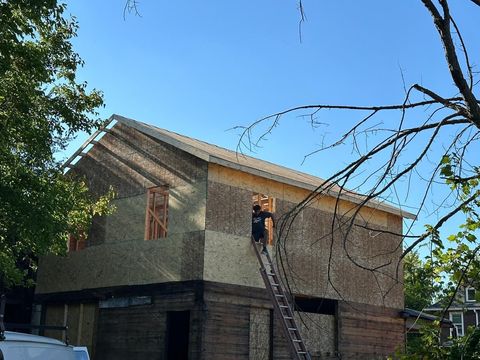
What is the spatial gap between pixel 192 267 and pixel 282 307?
7.91 feet

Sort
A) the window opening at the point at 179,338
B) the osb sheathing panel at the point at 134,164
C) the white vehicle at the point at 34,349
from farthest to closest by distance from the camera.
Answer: the window opening at the point at 179,338, the osb sheathing panel at the point at 134,164, the white vehicle at the point at 34,349

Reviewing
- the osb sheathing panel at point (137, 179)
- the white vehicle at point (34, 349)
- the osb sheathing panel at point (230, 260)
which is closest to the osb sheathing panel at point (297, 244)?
the osb sheathing panel at point (230, 260)

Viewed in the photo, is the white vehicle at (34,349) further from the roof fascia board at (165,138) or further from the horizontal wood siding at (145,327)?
the roof fascia board at (165,138)

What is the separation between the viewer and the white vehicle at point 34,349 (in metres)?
5.37

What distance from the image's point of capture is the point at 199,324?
50.1 ft

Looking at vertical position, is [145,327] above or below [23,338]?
above

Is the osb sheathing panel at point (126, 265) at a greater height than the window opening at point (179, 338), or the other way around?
the osb sheathing panel at point (126, 265)

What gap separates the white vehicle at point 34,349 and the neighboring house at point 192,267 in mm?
9299

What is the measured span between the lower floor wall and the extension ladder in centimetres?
70

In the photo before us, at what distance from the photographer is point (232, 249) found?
1633 centimetres

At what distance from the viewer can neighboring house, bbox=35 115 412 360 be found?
1595cm

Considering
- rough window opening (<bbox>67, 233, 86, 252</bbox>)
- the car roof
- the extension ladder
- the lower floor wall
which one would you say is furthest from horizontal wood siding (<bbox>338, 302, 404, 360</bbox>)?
the car roof

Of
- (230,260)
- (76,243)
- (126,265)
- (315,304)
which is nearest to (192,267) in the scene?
(230,260)

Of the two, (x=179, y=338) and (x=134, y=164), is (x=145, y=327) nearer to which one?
(x=179, y=338)
